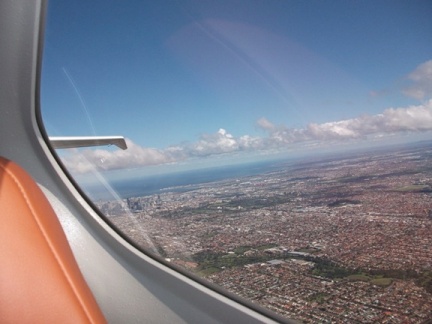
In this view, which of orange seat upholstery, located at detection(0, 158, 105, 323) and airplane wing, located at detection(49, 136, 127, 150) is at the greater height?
airplane wing, located at detection(49, 136, 127, 150)

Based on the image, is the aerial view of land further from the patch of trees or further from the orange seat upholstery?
the orange seat upholstery

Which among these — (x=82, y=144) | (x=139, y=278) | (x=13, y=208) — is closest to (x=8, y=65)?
(x=82, y=144)

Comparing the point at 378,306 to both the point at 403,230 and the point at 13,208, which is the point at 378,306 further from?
the point at 13,208

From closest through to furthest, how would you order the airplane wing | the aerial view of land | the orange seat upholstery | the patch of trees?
1. the orange seat upholstery
2. the aerial view of land
3. the patch of trees
4. the airplane wing

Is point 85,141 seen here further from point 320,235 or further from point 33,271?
point 320,235

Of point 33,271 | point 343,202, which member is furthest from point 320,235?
point 33,271

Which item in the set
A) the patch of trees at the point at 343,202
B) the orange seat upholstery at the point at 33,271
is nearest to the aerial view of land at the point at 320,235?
the patch of trees at the point at 343,202

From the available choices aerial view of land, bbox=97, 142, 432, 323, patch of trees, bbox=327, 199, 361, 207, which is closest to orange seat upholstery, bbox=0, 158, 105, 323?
aerial view of land, bbox=97, 142, 432, 323
